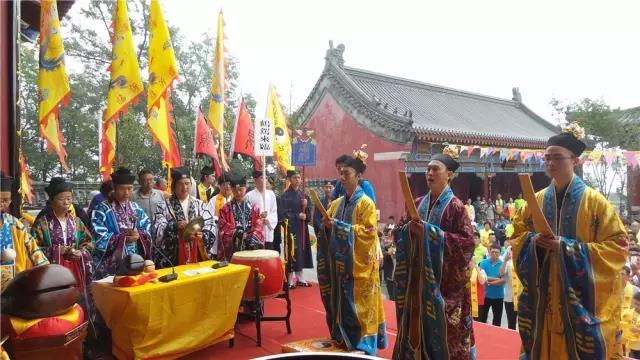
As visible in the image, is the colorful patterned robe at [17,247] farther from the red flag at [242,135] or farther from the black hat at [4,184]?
the red flag at [242,135]

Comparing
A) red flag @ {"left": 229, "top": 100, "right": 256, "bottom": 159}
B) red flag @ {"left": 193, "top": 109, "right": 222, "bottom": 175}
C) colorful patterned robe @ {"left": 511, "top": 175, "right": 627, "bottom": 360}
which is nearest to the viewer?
colorful patterned robe @ {"left": 511, "top": 175, "right": 627, "bottom": 360}

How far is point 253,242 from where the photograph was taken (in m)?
5.59

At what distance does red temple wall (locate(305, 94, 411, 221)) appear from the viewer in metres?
15.4

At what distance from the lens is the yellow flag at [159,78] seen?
5.62m

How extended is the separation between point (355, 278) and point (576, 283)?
6.11ft

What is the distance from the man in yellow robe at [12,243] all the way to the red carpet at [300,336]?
1.72m

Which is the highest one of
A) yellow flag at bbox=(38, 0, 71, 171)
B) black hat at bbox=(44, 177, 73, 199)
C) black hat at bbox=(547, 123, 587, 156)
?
yellow flag at bbox=(38, 0, 71, 171)

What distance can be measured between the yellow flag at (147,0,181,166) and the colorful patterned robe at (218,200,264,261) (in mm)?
986

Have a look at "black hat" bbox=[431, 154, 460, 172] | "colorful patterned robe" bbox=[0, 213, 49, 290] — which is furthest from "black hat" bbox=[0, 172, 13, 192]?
"black hat" bbox=[431, 154, 460, 172]

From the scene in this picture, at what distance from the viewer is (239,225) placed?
558cm

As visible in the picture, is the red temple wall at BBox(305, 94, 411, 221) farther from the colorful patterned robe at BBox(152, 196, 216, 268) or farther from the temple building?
the colorful patterned robe at BBox(152, 196, 216, 268)

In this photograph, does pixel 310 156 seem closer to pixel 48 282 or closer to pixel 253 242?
pixel 253 242

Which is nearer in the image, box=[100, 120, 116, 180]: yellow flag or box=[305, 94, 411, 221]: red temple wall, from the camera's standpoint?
box=[100, 120, 116, 180]: yellow flag

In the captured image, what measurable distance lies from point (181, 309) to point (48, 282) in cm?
155
